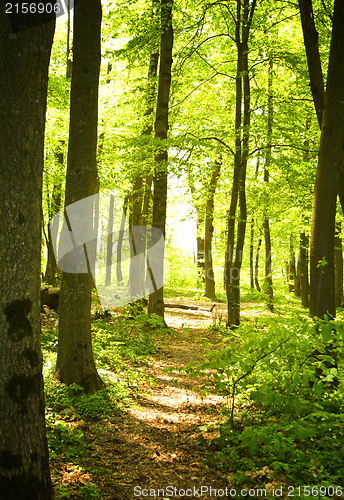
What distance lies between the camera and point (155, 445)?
4859mm

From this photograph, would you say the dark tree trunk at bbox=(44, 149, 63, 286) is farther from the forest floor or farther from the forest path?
the forest floor

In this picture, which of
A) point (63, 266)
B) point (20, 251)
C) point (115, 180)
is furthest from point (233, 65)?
point (20, 251)

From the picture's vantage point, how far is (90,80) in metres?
5.82

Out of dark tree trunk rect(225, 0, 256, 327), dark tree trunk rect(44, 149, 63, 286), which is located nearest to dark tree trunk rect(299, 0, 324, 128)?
dark tree trunk rect(225, 0, 256, 327)

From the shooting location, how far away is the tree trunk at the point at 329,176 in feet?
19.8

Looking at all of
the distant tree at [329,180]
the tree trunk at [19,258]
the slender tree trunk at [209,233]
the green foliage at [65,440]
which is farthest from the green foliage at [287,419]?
the slender tree trunk at [209,233]

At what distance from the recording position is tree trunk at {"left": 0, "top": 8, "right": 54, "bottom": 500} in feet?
9.45

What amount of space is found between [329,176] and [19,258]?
5150mm

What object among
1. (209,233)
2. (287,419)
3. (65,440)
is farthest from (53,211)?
(287,419)

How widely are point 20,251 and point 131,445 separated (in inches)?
128

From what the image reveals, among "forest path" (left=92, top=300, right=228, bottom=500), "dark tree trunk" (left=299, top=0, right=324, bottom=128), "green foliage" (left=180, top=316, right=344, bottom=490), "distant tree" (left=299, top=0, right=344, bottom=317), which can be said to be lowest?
"forest path" (left=92, top=300, right=228, bottom=500)

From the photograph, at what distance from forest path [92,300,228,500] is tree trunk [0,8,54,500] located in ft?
4.08

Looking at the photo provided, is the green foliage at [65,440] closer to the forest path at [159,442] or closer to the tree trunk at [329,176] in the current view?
the forest path at [159,442]

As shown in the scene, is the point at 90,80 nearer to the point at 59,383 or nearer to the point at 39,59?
the point at 39,59
